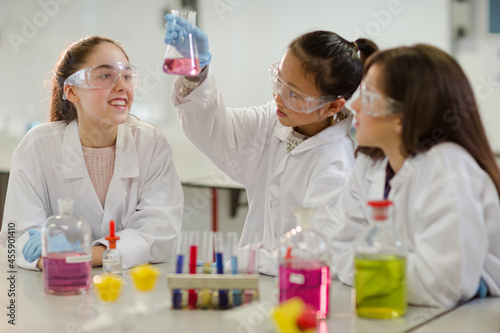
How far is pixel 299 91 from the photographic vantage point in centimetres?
206

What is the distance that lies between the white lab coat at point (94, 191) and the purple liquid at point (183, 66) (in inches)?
14.7

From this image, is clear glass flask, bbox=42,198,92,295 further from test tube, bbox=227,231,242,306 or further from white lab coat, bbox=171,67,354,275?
white lab coat, bbox=171,67,354,275

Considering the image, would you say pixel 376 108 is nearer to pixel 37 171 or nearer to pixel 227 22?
pixel 37 171

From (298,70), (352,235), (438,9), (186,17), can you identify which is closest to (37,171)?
(186,17)

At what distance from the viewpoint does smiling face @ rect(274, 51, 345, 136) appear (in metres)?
2.07

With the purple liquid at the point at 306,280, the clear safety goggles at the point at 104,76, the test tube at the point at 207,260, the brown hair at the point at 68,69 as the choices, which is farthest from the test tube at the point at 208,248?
the brown hair at the point at 68,69

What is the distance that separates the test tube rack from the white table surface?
50 millimetres

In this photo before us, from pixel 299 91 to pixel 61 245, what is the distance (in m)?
0.88

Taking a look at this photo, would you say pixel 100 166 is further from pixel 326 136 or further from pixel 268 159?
pixel 326 136

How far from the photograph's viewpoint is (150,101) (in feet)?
17.2

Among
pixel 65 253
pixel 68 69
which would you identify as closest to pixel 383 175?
pixel 65 253

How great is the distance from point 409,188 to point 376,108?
0.71 feet

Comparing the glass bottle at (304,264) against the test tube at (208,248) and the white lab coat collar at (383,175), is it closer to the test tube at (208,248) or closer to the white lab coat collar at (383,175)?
the test tube at (208,248)

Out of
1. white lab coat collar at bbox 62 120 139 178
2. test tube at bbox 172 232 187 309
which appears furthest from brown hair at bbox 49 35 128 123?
test tube at bbox 172 232 187 309
